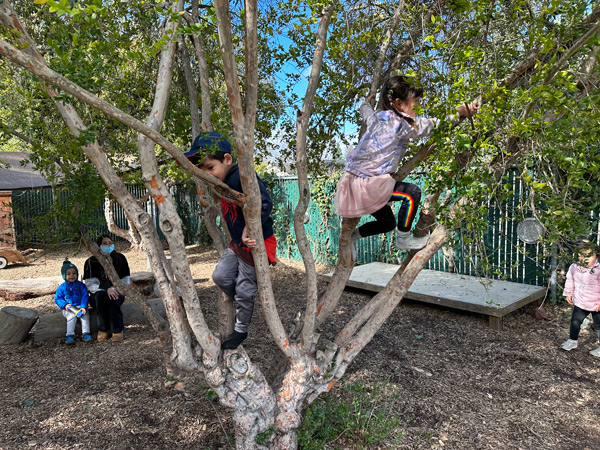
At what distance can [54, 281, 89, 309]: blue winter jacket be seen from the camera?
522 cm

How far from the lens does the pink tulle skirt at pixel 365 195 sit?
265cm

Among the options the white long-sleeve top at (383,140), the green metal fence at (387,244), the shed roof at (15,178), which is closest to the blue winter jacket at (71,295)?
the green metal fence at (387,244)

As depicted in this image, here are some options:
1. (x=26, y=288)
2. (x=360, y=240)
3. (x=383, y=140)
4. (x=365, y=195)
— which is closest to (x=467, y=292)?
(x=360, y=240)

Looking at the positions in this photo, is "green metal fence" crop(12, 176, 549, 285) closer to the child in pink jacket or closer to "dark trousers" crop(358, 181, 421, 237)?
the child in pink jacket

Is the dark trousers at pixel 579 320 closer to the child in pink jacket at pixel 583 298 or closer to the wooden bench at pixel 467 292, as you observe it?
the child in pink jacket at pixel 583 298

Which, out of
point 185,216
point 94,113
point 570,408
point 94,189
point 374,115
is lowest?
point 570,408

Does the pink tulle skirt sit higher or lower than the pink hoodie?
higher

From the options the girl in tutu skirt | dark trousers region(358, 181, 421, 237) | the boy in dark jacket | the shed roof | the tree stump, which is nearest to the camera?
the boy in dark jacket

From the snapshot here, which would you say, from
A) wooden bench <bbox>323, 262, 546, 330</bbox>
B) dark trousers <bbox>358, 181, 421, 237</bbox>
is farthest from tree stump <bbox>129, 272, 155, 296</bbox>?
dark trousers <bbox>358, 181, 421, 237</bbox>

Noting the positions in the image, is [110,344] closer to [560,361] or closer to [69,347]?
[69,347]

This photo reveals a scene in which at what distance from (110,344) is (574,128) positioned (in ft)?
16.6

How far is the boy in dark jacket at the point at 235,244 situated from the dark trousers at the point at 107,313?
10.3ft

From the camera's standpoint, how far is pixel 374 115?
268 centimetres

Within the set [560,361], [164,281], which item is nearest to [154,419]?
[164,281]
